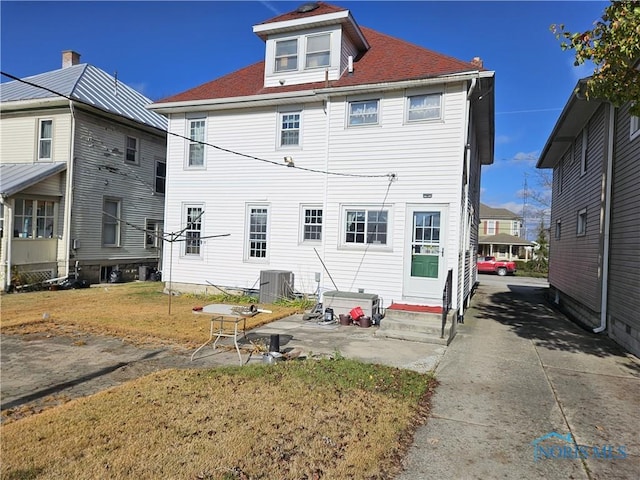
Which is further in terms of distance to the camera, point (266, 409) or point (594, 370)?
point (594, 370)

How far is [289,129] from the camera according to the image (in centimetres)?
1250

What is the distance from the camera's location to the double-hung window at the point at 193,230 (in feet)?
44.5

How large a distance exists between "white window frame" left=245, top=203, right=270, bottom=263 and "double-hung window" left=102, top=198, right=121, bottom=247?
7.72 m

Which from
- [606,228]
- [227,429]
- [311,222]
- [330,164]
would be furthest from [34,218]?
[606,228]

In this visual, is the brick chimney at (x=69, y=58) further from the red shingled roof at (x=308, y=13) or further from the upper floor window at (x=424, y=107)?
the upper floor window at (x=424, y=107)

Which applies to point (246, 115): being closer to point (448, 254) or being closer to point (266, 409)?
point (448, 254)

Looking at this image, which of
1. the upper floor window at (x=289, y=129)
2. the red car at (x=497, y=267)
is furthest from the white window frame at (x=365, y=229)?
the red car at (x=497, y=267)

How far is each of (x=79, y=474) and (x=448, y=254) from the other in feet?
27.8

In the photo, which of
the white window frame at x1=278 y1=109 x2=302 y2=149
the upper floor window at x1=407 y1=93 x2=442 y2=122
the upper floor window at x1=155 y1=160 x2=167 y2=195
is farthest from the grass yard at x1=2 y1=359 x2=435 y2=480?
the upper floor window at x1=155 y1=160 x2=167 y2=195

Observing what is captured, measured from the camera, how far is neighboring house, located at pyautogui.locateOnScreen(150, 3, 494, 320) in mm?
10172

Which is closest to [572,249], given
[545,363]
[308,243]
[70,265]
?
[545,363]

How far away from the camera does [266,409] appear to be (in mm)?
4566

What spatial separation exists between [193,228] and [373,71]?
293 inches

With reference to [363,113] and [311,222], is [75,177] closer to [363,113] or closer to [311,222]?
[311,222]
